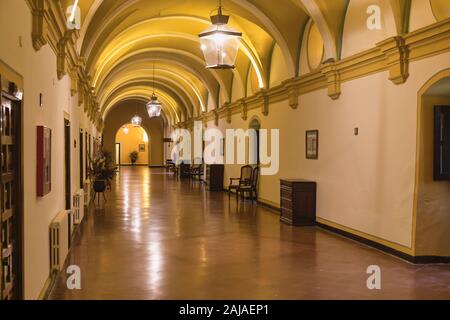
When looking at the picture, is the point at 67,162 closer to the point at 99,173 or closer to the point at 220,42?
the point at 220,42

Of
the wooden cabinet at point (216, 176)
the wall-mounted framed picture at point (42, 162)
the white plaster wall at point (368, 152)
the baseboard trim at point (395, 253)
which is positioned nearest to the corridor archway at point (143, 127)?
the wooden cabinet at point (216, 176)

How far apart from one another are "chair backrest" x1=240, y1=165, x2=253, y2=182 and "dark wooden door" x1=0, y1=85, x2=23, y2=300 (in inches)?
414

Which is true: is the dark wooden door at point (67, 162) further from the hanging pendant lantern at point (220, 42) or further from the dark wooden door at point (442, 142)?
the dark wooden door at point (442, 142)

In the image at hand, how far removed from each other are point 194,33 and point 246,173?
428 cm

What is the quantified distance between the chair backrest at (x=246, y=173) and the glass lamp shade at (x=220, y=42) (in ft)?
20.3

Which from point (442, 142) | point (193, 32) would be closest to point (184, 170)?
point (193, 32)

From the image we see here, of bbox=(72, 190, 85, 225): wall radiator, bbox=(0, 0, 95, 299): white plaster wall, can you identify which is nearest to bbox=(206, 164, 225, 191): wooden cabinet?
bbox=(72, 190, 85, 225): wall radiator

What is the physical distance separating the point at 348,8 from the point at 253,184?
6.27 metres

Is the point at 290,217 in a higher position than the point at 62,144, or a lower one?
lower

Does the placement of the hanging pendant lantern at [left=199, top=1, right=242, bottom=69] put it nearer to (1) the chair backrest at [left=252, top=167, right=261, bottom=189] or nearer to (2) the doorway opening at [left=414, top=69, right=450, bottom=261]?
(2) the doorway opening at [left=414, top=69, right=450, bottom=261]

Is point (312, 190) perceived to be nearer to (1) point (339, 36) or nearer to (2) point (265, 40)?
(1) point (339, 36)

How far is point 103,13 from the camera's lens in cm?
925

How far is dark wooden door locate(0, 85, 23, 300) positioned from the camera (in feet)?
11.1
